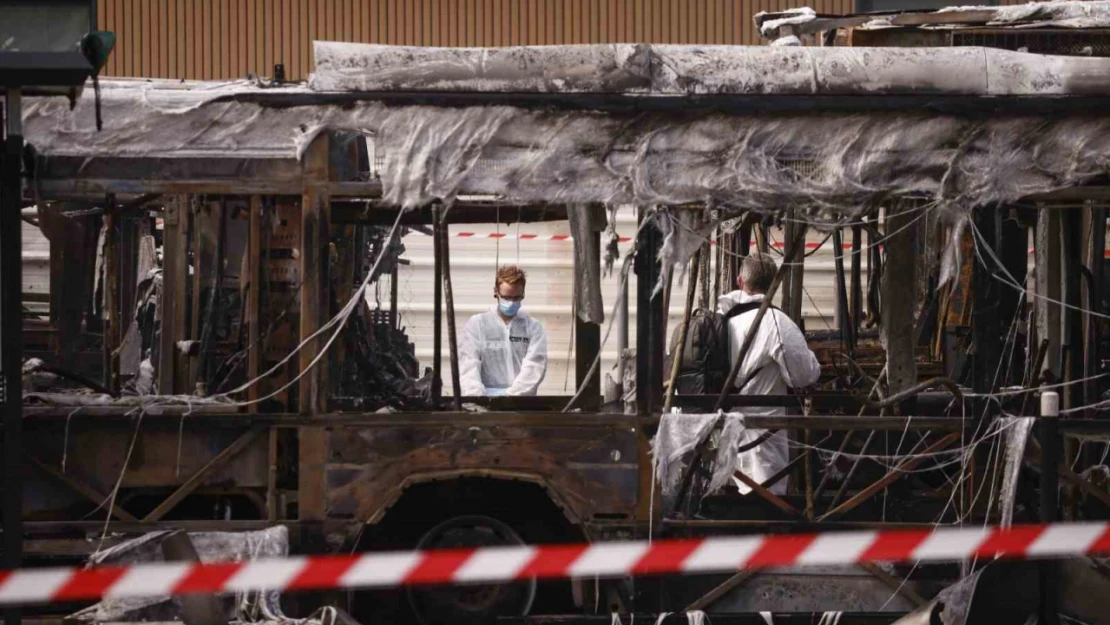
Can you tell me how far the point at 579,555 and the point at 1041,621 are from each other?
2715 mm

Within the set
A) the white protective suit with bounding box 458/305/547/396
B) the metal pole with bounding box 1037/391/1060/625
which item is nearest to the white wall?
the white protective suit with bounding box 458/305/547/396

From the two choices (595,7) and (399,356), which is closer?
(399,356)

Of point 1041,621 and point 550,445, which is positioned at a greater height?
point 550,445

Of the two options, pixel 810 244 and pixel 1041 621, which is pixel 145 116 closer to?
pixel 1041 621

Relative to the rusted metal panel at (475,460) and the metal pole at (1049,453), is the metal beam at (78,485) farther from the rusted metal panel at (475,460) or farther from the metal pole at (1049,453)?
the metal pole at (1049,453)

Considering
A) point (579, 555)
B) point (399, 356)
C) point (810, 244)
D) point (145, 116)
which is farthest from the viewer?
point (810, 244)

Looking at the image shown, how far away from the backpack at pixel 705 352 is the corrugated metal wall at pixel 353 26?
271 inches

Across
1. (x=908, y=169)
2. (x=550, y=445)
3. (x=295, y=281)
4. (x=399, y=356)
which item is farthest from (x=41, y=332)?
Answer: (x=908, y=169)

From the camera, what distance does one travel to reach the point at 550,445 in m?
6.64

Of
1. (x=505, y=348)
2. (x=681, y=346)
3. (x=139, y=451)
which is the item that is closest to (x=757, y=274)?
(x=505, y=348)

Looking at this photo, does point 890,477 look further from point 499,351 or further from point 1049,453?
point 499,351

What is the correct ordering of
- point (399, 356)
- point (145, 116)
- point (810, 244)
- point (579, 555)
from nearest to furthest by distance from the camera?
1. point (579, 555)
2. point (145, 116)
3. point (399, 356)
4. point (810, 244)

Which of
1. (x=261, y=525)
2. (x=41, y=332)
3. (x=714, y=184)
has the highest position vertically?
(x=714, y=184)

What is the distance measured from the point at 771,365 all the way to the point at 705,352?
19.1 inches
